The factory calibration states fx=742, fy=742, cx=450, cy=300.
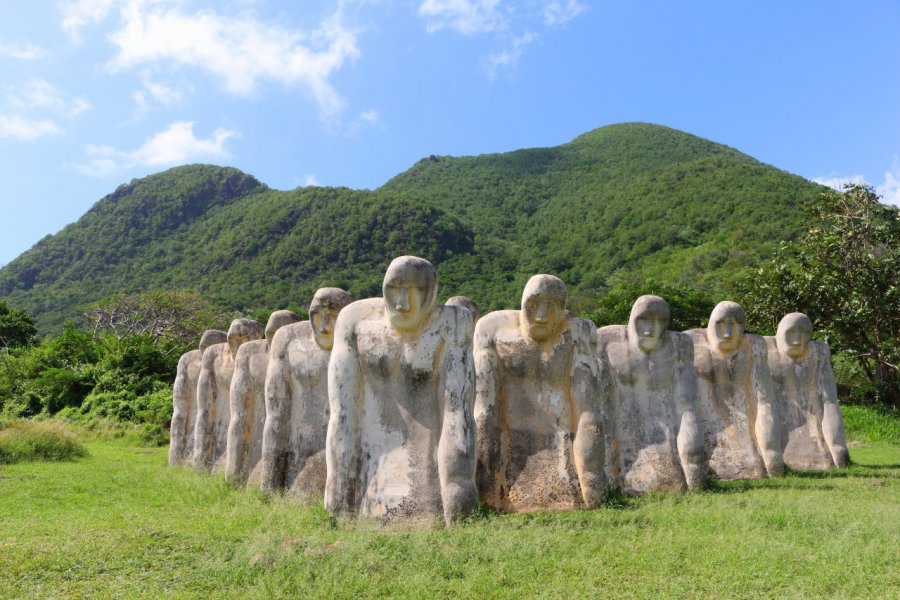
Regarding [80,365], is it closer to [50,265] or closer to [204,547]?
[204,547]

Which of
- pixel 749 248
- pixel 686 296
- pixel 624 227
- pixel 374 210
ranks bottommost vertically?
pixel 686 296

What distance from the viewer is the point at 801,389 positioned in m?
12.1

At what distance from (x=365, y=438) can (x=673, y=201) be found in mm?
41460

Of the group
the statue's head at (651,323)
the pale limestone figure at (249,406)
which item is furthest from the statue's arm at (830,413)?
the pale limestone figure at (249,406)

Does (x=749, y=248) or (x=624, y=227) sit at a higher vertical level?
(x=624, y=227)

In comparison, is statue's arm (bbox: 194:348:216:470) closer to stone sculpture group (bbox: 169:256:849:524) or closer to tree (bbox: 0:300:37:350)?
stone sculpture group (bbox: 169:256:849:524)

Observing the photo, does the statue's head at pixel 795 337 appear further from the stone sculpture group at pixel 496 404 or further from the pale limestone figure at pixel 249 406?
the pale limestone figure at pixel 249 406

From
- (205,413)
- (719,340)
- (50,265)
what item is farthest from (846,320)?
(50,265)

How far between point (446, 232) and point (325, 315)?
3973cm

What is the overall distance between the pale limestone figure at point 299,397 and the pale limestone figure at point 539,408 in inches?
82.5

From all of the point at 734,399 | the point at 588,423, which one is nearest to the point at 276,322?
the point at 588,423

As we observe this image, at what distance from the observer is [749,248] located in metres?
34.3

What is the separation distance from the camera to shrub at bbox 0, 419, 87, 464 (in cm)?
1291

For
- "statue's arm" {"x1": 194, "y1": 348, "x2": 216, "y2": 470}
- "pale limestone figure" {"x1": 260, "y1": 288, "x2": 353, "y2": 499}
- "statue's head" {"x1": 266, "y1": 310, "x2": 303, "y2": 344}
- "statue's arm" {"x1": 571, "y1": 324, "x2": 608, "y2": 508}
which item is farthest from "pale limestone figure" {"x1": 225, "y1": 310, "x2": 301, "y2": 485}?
"statue's arm" {"x1": 571, "y1": 324, "x2": 608, "y2": 508}
